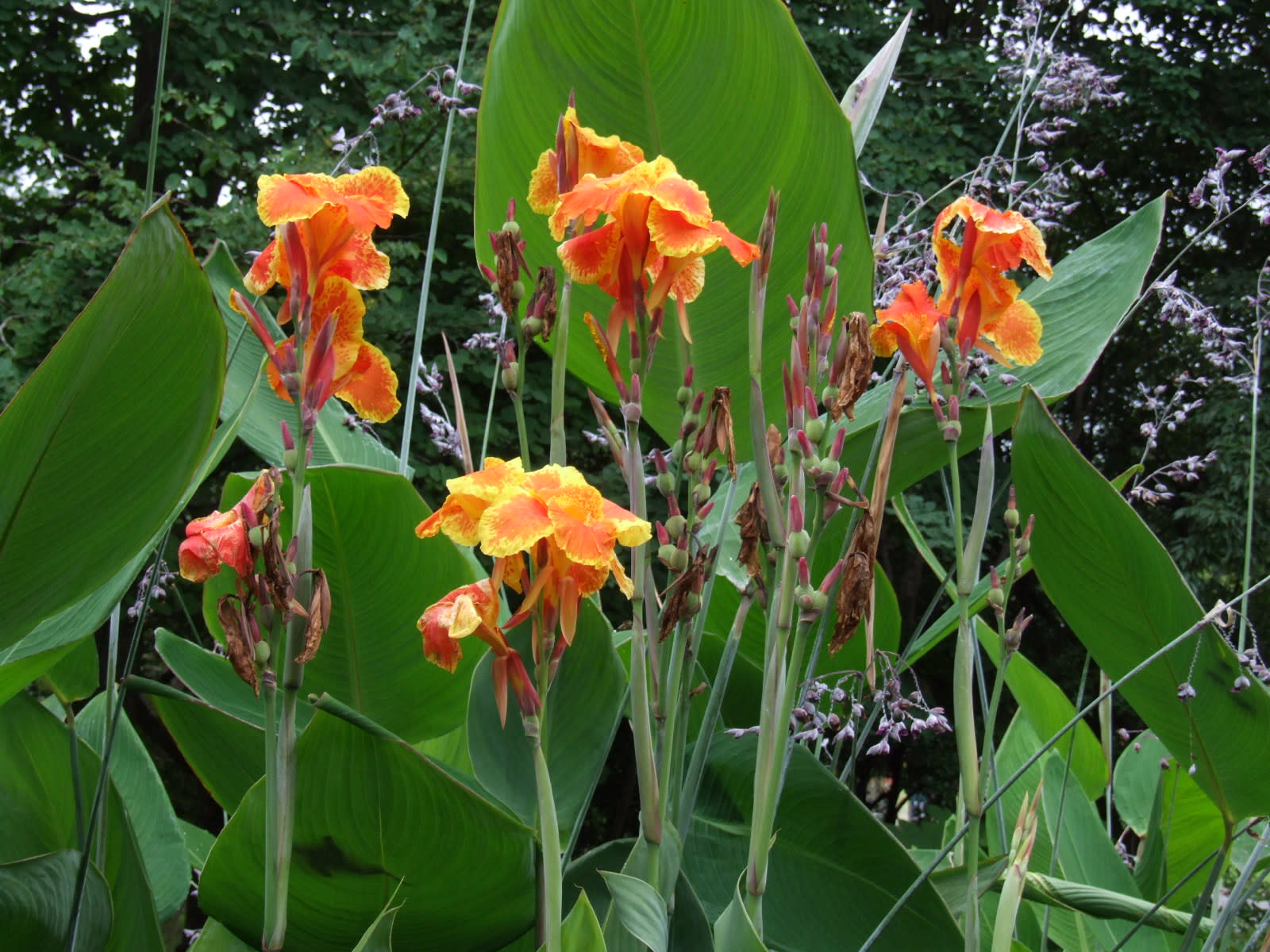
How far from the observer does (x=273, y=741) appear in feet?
1.19

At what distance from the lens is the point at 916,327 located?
0.48m

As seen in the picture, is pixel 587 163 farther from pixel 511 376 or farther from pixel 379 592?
pixel 379 592

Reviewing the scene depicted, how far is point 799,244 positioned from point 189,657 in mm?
449

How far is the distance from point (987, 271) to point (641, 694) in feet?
0.80

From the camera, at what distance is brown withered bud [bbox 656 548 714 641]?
40 cm

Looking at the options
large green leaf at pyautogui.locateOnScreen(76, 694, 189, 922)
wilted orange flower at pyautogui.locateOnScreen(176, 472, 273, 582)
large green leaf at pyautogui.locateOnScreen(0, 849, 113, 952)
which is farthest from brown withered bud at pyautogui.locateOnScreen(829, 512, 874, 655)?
large green leaf at pyautogui.locateOnScreen(76, 694, 189, 922)

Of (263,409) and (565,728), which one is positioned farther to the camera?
(263,409)

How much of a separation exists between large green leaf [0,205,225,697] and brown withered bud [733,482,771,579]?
209mm

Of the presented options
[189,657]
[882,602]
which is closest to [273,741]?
[189,657]

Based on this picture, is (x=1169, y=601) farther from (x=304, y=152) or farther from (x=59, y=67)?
(x=59, y=67)

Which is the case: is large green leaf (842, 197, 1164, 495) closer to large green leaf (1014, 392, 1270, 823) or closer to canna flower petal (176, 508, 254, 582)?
large green leaf (1014, 392, 1270, 823)

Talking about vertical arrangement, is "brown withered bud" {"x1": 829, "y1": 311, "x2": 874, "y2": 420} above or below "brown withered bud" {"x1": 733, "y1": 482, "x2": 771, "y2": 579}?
above

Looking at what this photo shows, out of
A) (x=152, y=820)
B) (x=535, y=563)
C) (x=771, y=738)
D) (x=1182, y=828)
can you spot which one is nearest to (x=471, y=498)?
(x=535, y=563)

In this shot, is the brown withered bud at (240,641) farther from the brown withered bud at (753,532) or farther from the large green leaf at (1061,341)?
the large green leaf at (1061,341)
